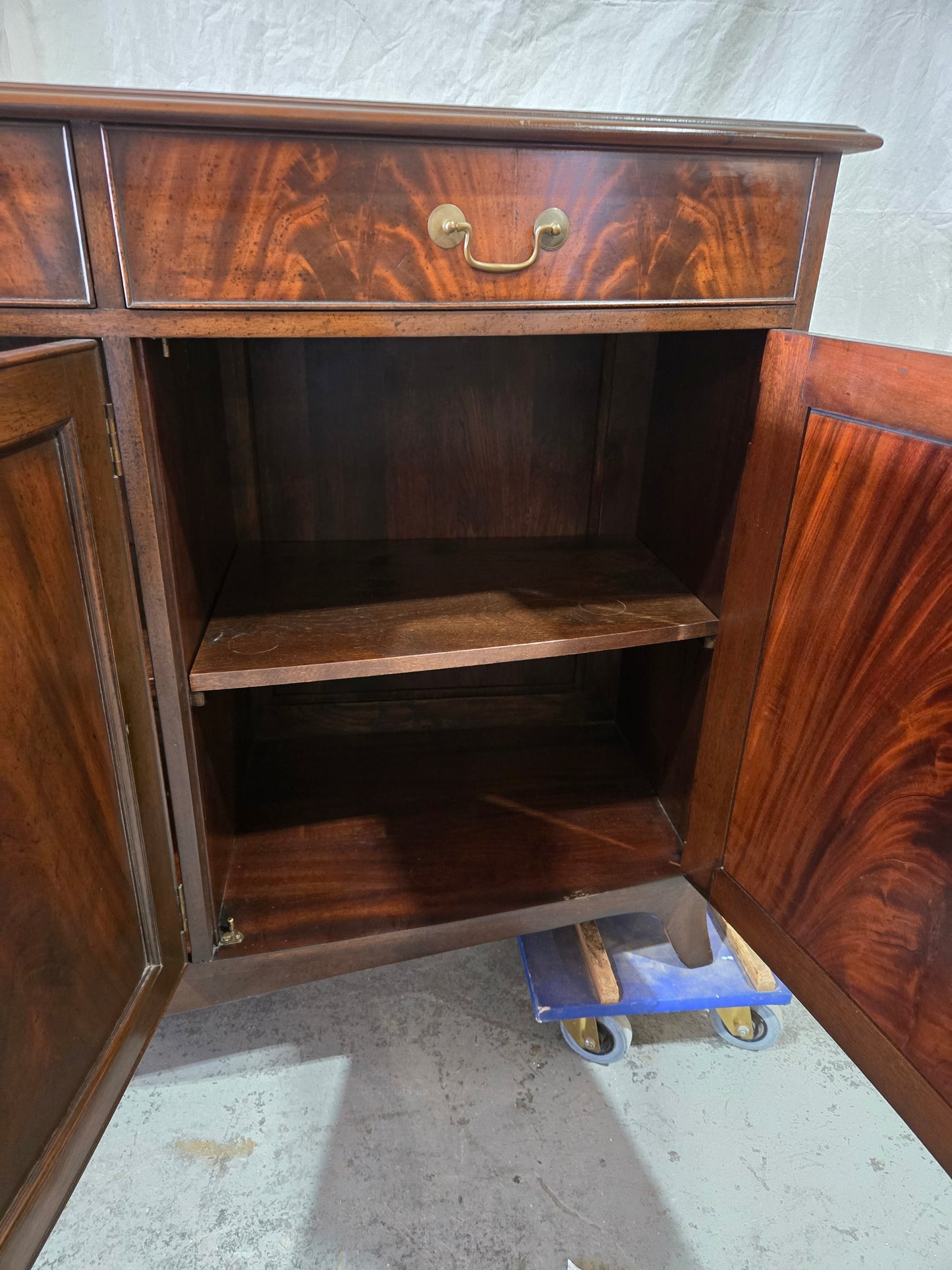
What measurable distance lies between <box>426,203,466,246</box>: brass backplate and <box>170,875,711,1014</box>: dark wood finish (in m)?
0.63

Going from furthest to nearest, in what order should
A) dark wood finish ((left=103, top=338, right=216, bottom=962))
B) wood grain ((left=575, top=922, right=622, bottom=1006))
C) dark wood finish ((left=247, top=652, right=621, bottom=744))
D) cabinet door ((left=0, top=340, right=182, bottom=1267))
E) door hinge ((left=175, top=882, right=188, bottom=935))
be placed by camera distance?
dark wood finish ((left=247, top=652, right=621, bottom=744)), wood grain ((left=575, top=922, right=622, bottom=1006)), door hinge ((left=175, top=882, right=188, bottom=935)), dark wood finish ((left=103, top=338, right=216, bottom=962)), cabinet door ((left=0, top=340, right=182, bottom=1267))

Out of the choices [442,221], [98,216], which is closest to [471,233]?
[442,221]

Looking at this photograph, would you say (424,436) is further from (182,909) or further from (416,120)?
(182,909)

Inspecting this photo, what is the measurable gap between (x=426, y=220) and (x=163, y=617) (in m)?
0.35

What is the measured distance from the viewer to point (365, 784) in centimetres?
102

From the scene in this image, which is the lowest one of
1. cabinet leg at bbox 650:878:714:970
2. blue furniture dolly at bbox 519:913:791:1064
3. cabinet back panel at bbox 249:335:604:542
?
blue furniture dolly at bbox 519:913:791:1064

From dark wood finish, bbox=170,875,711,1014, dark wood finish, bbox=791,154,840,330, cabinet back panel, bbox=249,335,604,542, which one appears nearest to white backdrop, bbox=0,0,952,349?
cabinet back panel, bbox=249,335,604,542

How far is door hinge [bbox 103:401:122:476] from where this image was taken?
0.55 m

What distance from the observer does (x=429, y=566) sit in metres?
0.95

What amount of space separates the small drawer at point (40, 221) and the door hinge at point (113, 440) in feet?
0.23

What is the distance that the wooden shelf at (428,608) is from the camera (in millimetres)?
708

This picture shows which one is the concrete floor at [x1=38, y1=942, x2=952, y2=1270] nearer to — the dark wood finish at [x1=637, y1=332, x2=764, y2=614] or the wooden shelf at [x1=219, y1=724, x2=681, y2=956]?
the wooden shelf at [x1=219, y1=724, x2=681, y2=956]

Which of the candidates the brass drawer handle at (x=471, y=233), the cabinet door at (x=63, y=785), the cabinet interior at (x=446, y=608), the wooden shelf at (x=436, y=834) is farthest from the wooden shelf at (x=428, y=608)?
the brass drawer handle at (x=471, y=233)

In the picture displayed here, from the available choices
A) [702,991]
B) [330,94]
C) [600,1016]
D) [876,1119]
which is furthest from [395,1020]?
[330,94]
